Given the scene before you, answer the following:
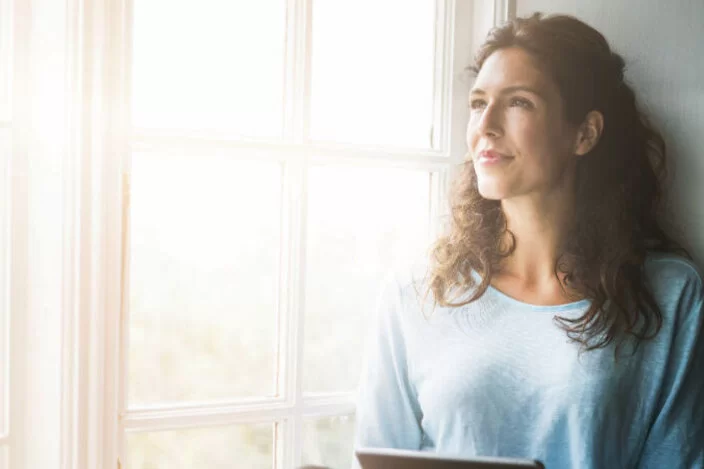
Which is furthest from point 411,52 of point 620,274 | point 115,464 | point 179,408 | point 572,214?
point 115,464

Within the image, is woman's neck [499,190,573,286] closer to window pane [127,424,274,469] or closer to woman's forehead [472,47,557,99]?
woman's forehead [472,47,557,99]

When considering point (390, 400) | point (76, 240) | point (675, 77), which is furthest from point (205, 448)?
point (675, 77)

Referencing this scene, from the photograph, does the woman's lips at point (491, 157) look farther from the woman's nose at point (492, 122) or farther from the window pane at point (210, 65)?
the window pane at point (210, 65)

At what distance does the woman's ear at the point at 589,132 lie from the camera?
1234 mm

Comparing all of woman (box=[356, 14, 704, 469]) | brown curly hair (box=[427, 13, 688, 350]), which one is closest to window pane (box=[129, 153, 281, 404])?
woman (box=[356, 14, 704, 469])

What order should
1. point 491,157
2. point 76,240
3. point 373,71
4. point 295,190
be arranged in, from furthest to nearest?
1. point 373,71
2. point 295,190
3. point 491,157
4. point 76,240

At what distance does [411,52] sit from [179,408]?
35.7 inches

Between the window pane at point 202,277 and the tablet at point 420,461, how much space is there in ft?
1.85

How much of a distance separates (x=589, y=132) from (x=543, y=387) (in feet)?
1.55

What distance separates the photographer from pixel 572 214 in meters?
1.27

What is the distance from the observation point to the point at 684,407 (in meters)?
1.15

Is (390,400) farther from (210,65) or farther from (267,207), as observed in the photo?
(210,65)

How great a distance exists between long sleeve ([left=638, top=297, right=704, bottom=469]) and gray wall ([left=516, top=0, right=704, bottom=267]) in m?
0.16

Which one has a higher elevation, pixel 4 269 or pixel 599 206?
pixel 599 206
